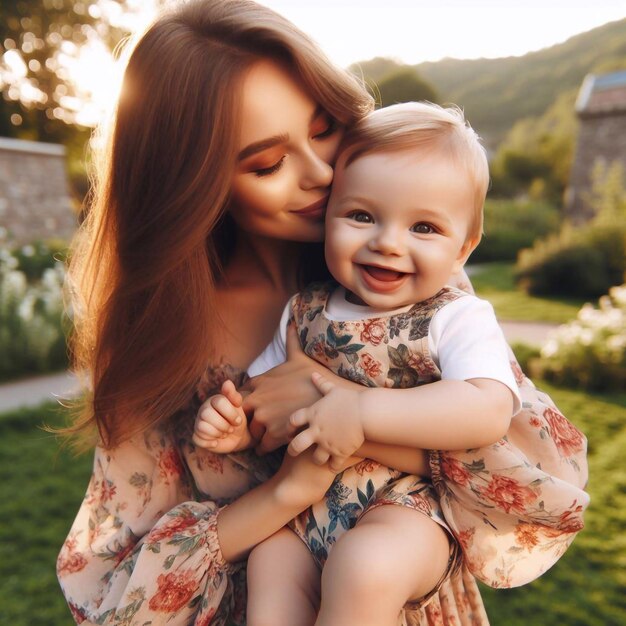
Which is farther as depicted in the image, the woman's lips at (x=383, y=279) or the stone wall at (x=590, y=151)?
the stone wall at (x=590, y=151)

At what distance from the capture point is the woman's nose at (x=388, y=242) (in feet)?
4.02

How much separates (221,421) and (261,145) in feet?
2.04

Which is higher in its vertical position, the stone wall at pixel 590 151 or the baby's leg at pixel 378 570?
the baby's leg at pixel 378 570

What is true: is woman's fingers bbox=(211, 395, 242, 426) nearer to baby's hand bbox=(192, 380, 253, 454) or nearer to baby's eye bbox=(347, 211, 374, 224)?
baby's hand bbox=(192, 380, 253, 454)

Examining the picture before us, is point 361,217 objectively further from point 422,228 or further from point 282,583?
point 282,583

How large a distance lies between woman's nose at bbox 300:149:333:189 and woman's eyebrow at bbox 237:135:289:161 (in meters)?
0.07

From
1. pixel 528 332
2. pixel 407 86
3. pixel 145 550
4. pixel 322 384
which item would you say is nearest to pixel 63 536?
pixel 145 550

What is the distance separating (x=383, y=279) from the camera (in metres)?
1.28

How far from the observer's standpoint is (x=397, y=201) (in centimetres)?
124

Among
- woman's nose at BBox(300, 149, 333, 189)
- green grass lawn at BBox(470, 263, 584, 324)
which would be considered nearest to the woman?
woman's nose at BBox(300, 149, 333, 189)

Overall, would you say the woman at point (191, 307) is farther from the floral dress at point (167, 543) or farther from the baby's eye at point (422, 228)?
the baby's eye at point (422, 228)

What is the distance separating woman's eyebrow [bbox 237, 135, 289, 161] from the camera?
53.2 inches

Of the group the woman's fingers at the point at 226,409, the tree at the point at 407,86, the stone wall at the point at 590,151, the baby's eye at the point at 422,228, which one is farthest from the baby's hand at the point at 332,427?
the tree at the point at 407,86

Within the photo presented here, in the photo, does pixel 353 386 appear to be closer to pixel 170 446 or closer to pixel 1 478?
pixel 170 446
